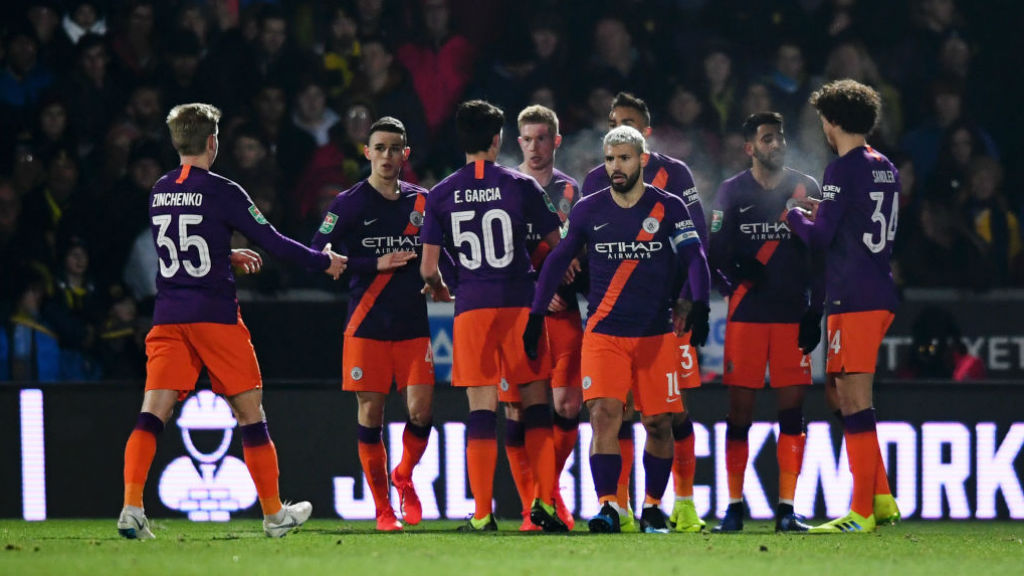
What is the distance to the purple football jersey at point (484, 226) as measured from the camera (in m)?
8.37

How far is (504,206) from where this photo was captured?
8.37 m

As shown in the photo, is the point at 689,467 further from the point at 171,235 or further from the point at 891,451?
the point at 171,235

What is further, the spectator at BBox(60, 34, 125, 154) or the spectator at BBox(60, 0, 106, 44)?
the spectator at BBox(60, 0, 106, 44)

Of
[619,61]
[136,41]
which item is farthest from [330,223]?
[136,41]

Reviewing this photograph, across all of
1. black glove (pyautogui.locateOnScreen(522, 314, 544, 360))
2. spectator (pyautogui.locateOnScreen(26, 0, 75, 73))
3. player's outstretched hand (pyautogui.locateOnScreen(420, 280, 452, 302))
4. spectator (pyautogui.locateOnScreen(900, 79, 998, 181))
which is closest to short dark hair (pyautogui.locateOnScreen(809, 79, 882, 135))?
black glove (pyautogui.locateOnScreen(522, 314, 544, 360))

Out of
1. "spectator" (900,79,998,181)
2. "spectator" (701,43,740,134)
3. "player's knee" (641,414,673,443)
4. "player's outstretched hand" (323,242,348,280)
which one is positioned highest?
"spectator" (701,43,740,134)

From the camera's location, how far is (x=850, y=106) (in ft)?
27.0

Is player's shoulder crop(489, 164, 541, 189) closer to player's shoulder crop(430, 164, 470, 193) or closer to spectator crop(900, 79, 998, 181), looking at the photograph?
player's shoulder crop(430, 164, 470, 193)

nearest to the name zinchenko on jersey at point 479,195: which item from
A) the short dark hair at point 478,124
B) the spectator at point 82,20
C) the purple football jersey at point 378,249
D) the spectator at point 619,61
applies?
the short dark hair at point 478,124

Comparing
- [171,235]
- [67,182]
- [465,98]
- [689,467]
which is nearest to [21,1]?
[67,182]

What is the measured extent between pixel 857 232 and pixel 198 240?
3.37 meters

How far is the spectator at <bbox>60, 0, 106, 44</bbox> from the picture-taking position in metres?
13.7

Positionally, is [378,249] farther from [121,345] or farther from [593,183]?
[121,345]

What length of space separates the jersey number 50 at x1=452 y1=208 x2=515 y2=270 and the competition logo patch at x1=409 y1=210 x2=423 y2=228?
1.80ft
